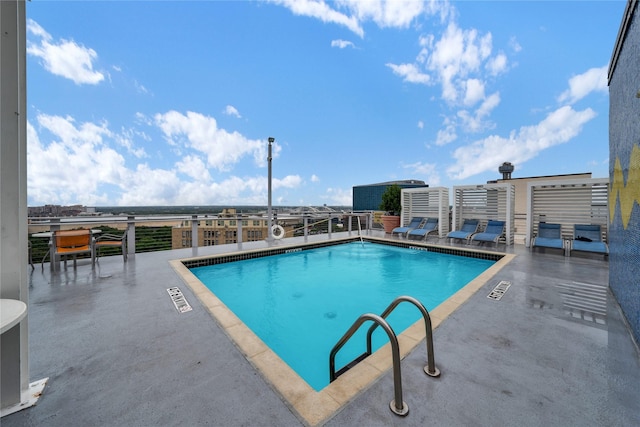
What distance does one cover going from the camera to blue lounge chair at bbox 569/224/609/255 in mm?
5000

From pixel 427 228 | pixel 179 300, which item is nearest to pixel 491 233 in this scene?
pixel 427 228

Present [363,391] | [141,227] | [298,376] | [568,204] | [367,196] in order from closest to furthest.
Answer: [363,391] < [298,376] < [141,227] < [568,204] < [367,196]

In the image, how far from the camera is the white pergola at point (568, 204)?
604 cm

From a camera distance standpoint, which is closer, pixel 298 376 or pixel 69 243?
pixel 298 376

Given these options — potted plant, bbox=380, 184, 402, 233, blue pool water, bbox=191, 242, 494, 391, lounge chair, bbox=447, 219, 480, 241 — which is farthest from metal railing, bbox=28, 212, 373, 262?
lounge chair, bbox=447, 219, 480, 241

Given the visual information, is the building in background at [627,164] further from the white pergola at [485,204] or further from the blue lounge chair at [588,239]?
the white pergola at [485,204]

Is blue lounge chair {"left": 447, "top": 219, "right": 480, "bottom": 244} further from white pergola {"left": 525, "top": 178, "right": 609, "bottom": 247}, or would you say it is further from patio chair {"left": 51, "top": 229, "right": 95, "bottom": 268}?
patio chair {"left": 51, "top": 229, "right": 95, "bottom": 268}

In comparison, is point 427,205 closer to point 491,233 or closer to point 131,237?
point 491,233

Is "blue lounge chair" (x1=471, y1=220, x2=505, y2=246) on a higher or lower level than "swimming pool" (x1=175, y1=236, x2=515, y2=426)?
higher

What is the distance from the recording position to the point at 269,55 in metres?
9.20

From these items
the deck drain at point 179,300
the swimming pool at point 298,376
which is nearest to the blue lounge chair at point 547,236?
the swimming pool at point 298,376

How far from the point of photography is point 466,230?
7.68 meters

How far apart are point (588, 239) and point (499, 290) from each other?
443cm

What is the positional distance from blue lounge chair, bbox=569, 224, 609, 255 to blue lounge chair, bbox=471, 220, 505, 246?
4.75 feet
